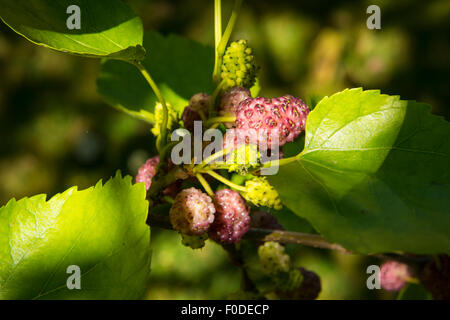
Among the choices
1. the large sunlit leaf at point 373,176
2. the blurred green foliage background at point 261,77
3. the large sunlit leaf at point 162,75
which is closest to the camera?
the large sunlit leaf at point 373,176

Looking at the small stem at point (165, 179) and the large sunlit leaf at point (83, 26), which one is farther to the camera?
the small stem at point (165, 179)

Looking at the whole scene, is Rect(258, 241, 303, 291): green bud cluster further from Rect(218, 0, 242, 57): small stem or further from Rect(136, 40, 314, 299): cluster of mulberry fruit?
Rect(218, 0, 242, 57): small stem

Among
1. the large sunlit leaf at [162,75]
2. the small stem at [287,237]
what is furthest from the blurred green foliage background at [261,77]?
the small stem at [287,237]

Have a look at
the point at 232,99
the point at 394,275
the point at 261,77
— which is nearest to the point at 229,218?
the point at 232,99

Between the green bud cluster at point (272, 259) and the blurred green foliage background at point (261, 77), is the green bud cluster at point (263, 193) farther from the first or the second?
the blurred green foliage background at point (261, 77)

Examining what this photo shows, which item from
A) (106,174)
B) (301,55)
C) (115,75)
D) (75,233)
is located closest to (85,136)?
(106,174)

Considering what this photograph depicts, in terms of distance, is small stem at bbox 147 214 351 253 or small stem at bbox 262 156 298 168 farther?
small stem at bbox 147 214 351 253

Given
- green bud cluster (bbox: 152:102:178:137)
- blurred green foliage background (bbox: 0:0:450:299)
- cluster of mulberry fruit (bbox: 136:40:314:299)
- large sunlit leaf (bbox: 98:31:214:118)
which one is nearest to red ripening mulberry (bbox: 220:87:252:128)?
cluster of mulberry fruit (bbox: 136:40:314:299)
